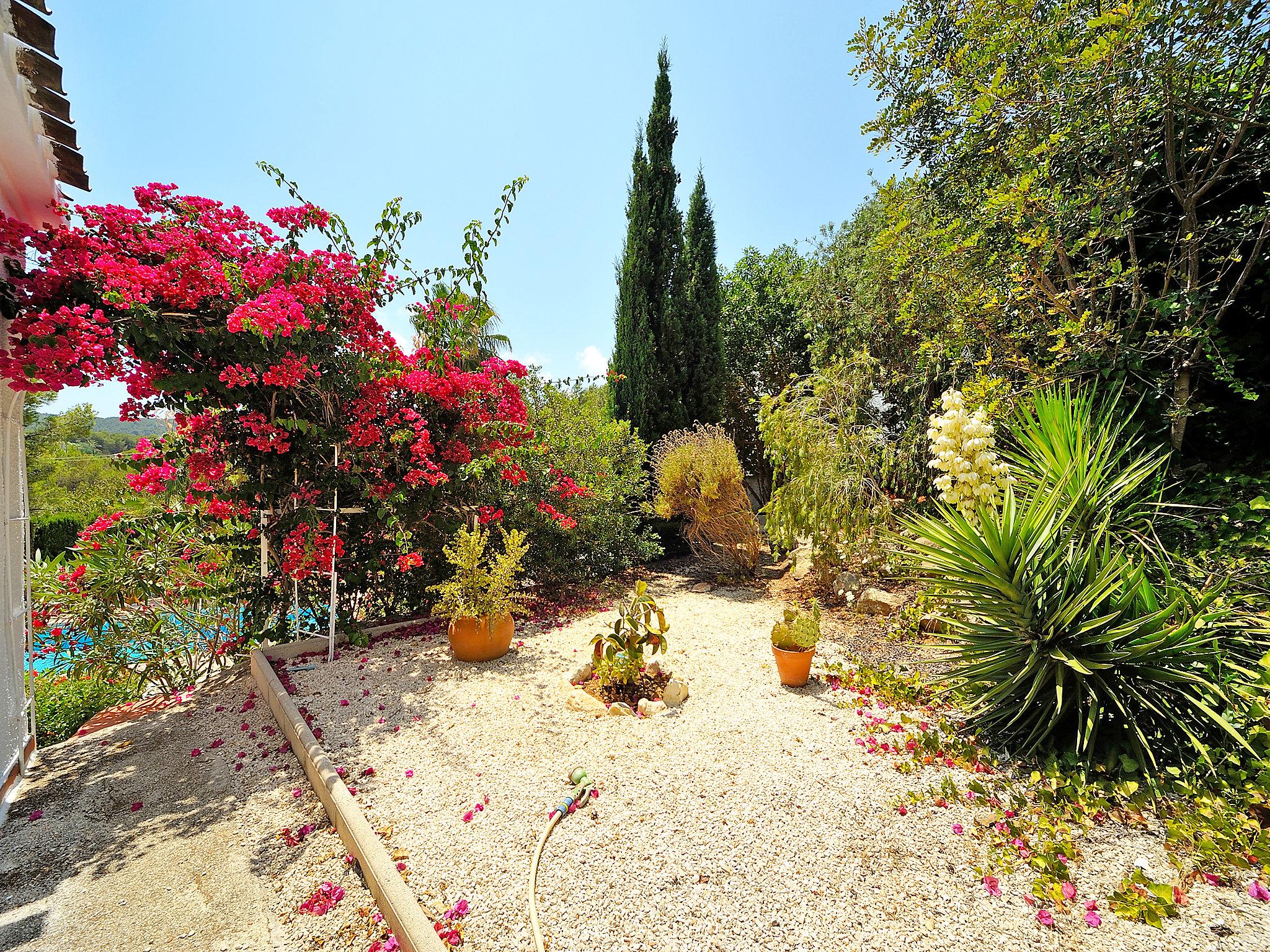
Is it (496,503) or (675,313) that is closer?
(496,503)

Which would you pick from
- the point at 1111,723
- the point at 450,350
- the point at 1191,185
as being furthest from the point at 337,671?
the point at 1191,185

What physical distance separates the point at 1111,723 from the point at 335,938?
379cm

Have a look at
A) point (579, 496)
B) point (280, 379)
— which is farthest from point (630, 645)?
point (280, 379)

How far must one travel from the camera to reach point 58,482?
43.3ft

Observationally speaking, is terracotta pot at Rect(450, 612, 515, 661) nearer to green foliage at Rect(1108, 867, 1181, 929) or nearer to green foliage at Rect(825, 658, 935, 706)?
green foliage at Rect(825, 658, 935, 706)

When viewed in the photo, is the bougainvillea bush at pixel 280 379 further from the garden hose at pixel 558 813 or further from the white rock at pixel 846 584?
the white rock at pixel 846 584

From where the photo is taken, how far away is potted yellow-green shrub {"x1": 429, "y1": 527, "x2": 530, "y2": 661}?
167 inches

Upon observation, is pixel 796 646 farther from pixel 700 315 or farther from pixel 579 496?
pixel 700 315

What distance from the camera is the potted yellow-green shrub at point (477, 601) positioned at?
424 cm

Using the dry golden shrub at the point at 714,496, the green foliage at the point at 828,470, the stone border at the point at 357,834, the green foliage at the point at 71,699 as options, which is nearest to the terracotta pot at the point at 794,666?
the green foliage at the point at 828,470

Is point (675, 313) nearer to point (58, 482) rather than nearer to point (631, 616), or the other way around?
point (631, 616)

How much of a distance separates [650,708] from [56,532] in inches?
506

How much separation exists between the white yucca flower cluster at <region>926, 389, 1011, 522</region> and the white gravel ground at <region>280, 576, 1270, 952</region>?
5.56 feet

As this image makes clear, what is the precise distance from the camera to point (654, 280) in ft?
29.8
